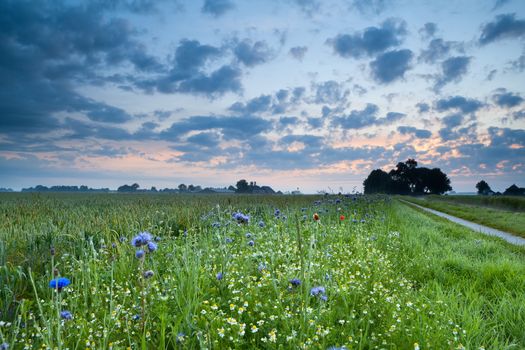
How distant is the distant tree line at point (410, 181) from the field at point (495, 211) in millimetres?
65346

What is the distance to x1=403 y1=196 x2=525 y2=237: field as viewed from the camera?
17064mm

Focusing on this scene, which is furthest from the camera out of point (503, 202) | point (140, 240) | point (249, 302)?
point (503, 202)

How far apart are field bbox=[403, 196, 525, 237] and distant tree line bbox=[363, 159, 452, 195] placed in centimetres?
6535

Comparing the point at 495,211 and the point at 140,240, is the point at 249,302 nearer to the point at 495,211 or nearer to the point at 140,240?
the point at 140,240

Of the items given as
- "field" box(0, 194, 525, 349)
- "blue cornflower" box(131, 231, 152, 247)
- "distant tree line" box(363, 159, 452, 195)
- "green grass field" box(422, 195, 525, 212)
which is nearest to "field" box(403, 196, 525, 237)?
"green grass field" box(422, 195, 525, 212)

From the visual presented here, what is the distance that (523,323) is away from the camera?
14.8 ft

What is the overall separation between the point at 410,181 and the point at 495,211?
306 feet

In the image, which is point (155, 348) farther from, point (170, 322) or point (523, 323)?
point (523, 323)

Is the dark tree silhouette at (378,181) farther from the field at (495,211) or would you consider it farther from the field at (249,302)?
the field at (249,302)

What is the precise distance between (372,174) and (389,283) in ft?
405

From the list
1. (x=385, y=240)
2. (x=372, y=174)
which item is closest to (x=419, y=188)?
(x=372, y=174)

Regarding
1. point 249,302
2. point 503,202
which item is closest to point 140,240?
point 249,302

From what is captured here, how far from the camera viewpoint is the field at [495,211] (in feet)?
56.0

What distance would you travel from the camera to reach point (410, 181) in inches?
4532
